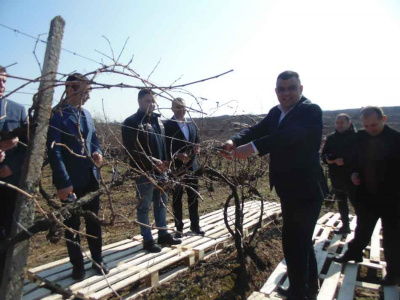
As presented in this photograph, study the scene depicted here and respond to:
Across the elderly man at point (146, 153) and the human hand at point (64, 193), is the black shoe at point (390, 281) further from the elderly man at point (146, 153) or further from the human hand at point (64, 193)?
the human hand at point (64, 193)

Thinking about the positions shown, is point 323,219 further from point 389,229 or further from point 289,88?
point 289,88

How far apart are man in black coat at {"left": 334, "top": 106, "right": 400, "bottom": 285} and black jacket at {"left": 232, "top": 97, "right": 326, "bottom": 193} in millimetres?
906

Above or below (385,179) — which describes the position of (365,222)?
below

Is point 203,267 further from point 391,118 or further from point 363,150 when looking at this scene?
point 391,118

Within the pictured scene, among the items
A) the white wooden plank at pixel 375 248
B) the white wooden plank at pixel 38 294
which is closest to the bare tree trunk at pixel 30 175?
the white wooden plank at pixel 38 294

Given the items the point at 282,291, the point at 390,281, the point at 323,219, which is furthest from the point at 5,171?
the point at 323,219

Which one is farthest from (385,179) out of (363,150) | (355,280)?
(355,280)

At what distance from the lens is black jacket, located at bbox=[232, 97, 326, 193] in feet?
7.25

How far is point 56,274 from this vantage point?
8.99ft

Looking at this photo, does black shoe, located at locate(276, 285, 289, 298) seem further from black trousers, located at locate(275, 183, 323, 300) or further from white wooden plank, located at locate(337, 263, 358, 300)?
white wooden plank, located at locate(337, 263, 358, 300)

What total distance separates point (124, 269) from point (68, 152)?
121 centimetres

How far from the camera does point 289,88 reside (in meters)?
2.35

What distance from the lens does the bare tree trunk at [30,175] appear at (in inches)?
57.5

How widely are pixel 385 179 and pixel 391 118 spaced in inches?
718
